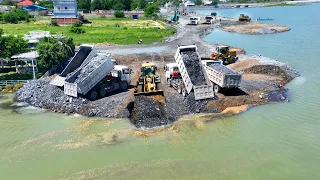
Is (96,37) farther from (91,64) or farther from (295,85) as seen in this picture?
(295,85)

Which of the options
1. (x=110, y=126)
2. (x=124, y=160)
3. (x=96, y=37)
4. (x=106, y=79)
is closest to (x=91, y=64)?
(x=106, y=79)

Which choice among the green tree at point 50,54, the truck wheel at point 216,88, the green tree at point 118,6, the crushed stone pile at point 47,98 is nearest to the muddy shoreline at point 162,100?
the crushed stone pile at point 47,98

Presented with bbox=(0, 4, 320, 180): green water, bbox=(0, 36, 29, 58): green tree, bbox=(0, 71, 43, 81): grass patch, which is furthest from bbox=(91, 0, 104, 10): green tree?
bbox=(0, 4, 320, 180): green water

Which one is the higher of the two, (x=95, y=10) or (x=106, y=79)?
(x=95, y=10)

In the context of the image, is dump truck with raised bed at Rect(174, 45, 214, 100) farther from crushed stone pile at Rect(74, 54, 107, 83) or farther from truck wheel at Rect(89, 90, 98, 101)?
truck wheel at Rect(89, 90, 98, 101)

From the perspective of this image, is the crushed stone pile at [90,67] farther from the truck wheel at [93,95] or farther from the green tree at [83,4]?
the green tree at [83,4]

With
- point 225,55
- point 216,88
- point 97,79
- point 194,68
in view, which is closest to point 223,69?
point 216,88
